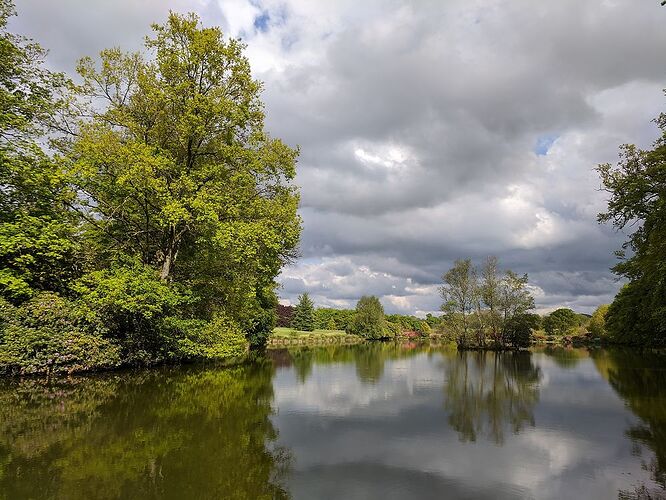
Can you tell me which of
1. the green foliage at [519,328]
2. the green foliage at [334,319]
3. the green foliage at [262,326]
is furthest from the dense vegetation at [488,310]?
the green foliage at [334,319]

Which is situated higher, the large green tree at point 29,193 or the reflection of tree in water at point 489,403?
the large green tree at point 29,193

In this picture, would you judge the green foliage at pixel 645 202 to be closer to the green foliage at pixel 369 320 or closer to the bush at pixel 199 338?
the bush at pixel 199 338

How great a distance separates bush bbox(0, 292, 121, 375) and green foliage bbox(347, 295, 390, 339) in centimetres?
8885

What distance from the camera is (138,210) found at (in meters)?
23.1

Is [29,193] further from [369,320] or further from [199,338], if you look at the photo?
[369,320]

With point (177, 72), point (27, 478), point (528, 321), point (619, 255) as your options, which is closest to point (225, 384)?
point (27, 478)

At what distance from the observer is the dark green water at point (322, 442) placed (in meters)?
6.74

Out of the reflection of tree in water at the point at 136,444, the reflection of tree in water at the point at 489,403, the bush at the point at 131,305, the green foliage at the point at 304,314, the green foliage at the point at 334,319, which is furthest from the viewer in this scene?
the green foliage at the point at 334,319

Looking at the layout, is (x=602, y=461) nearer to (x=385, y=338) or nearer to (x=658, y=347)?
(x=658, y=347)

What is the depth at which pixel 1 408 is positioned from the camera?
11758mm

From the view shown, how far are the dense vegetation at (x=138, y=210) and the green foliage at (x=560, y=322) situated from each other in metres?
106

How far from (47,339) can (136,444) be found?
1209 centimetres

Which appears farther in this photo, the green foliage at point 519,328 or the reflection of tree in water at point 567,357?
the green foliage at point 519,328

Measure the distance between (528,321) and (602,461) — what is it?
5148 cm
